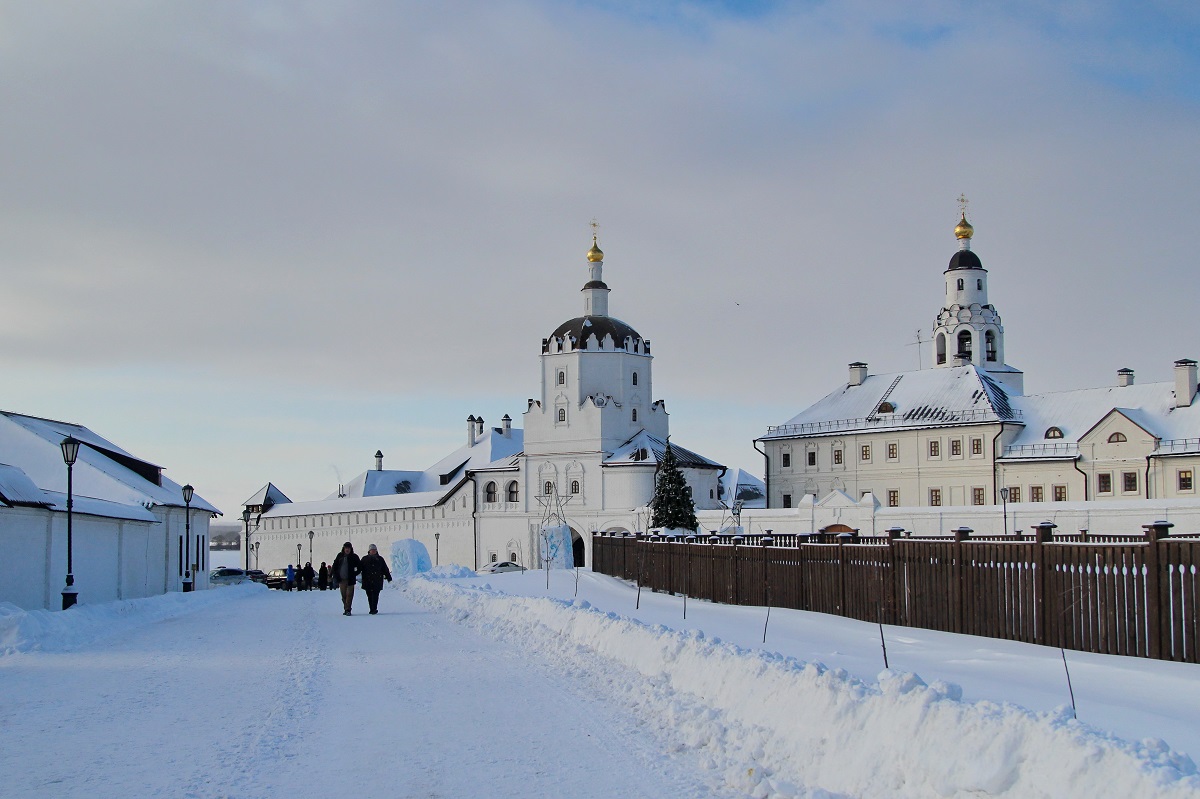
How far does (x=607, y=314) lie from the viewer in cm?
8075

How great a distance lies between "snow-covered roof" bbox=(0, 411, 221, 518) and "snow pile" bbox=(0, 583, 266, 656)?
1109cm

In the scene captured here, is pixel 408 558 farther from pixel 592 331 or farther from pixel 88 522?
pixel 88 522

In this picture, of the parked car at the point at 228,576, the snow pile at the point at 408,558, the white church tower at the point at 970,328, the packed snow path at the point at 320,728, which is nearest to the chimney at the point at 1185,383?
the white church tower at the point at 970,328

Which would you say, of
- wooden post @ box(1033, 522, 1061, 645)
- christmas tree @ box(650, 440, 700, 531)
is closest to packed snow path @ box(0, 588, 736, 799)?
wooden post @ box(1033, 522, 1061, 645)

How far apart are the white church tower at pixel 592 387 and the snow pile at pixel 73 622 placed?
48109 millimetres

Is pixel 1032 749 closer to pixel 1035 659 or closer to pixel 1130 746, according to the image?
pixel 1130 746

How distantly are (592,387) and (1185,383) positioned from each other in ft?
116

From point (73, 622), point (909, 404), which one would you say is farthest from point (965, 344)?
point (73, 622)

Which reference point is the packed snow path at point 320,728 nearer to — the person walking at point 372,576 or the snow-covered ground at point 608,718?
the snow-covered ground at point 608,718

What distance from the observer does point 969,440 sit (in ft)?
206

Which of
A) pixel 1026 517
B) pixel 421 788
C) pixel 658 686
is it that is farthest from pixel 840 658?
Answer: pixel 1026 517

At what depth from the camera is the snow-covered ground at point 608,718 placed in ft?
22.9

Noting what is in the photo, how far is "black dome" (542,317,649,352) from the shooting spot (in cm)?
7844

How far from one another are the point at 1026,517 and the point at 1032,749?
99.9 feet
